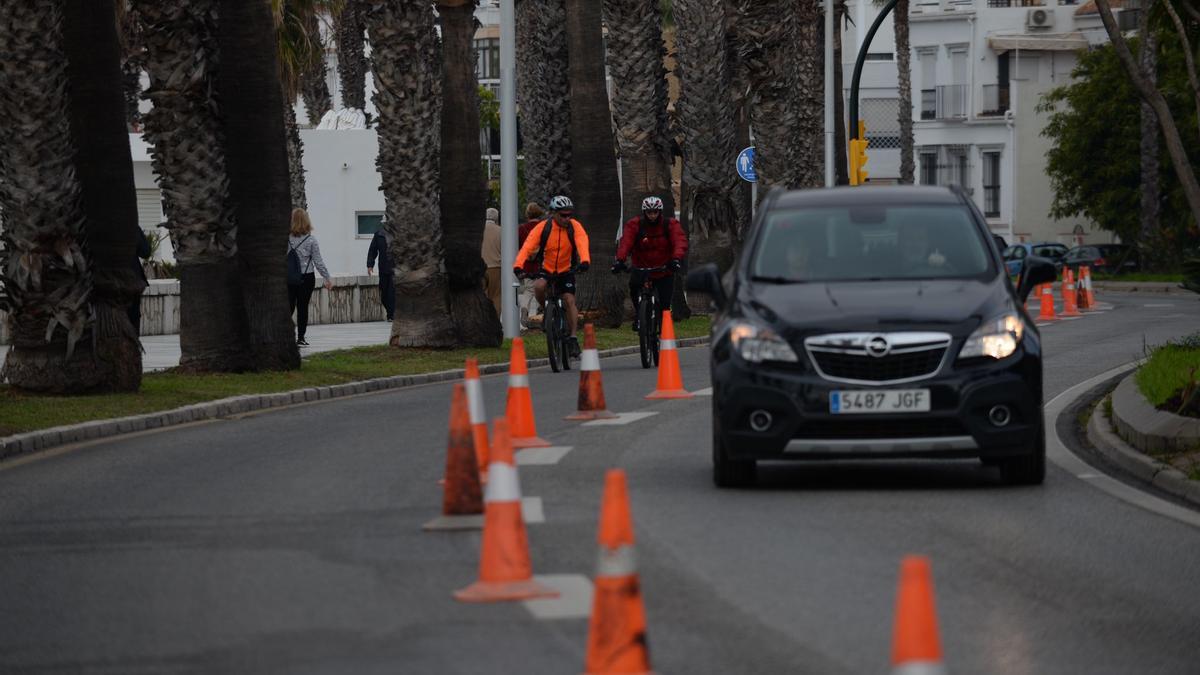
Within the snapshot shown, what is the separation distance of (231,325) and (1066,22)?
74598 mm

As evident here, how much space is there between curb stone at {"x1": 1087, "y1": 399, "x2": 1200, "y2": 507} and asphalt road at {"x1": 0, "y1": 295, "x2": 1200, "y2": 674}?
450mm

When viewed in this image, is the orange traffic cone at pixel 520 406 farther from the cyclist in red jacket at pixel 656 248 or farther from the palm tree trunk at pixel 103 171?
the cyclist in red jacket at pixel 656 248

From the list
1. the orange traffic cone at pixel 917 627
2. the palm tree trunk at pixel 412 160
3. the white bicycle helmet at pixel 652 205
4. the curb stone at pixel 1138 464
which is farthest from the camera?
the palm tree trunk at pixel 412 160

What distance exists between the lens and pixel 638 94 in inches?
1409

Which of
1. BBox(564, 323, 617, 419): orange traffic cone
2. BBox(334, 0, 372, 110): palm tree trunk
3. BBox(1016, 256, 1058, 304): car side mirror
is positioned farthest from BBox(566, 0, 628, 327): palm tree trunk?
BBox(334, 0, 372, 110): palm tree trunk

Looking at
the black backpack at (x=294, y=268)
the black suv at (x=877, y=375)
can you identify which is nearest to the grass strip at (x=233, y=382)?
the black backpack at (x=294, y=268)

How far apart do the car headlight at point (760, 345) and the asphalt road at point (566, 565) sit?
2.51ft

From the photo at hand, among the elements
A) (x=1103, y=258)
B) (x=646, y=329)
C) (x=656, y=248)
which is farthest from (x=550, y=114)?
(x=1103, y=258)

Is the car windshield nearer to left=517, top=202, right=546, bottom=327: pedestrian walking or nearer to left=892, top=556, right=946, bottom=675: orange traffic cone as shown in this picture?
left=892, top=556, right=946, bottom=675: orange traffic cone

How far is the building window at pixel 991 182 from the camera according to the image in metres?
92.7

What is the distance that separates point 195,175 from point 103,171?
231 cm

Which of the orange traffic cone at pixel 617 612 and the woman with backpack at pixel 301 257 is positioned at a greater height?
the woman with backpack at pixel 301 257

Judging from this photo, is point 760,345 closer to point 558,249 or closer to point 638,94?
point 558,249

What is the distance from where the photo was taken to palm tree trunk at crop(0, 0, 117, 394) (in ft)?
66.6
